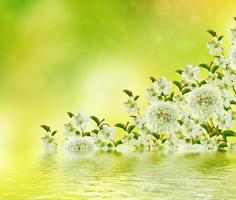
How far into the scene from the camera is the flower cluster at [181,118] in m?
2.55

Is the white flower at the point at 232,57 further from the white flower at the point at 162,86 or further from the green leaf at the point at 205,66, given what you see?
the white flower at the point at 162,86

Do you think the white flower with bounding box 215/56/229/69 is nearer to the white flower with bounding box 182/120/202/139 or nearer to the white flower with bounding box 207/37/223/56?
the white flower with bounding box 207/37/223/56

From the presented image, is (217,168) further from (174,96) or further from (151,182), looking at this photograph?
(174,96)

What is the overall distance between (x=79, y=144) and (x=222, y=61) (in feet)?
1.88

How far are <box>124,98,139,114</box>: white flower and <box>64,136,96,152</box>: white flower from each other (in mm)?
167

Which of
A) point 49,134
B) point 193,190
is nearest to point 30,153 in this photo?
point 49,134

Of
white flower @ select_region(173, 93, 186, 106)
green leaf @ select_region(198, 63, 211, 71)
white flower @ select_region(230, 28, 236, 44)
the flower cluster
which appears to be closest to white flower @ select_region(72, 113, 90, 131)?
the flower cluster

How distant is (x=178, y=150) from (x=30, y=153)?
1.73 feet

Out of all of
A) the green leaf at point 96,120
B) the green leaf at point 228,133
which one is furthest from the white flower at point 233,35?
the green leaf at point 96,120

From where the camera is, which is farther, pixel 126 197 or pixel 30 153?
pixel 30 153

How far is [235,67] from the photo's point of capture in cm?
263

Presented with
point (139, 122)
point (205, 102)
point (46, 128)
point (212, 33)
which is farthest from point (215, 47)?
point (46, 128)

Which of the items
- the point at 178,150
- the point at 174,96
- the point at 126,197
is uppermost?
the point at 174,96

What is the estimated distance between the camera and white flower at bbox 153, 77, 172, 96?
2.62 metres
